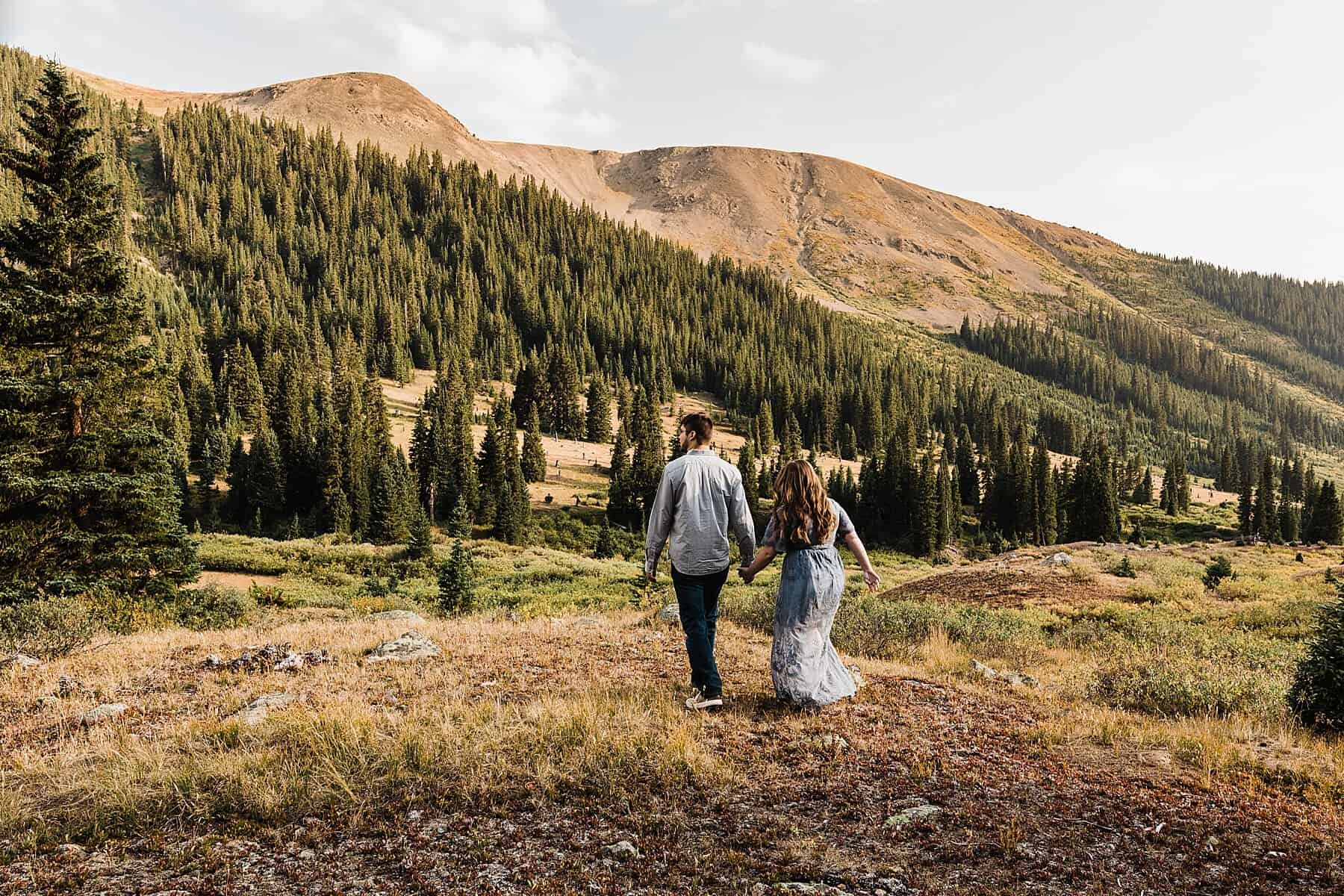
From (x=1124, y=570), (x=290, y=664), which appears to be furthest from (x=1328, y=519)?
(x=290, y=664)

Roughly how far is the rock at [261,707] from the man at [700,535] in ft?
14.6

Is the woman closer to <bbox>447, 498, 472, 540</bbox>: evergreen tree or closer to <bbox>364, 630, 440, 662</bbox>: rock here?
<bbox>364, 630, 440, 662</bbox>: rock

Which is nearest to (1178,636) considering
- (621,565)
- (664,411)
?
(621,565)

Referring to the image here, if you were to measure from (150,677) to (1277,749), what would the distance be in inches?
534

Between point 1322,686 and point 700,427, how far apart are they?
8522mm

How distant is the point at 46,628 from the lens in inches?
477

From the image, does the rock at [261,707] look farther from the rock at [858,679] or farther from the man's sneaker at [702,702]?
the rock at [858,679]

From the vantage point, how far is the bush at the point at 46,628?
11.1 m

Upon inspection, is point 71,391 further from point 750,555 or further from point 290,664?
point 750,555

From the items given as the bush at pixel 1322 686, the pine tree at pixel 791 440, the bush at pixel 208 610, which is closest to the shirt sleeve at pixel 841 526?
the bush at pixel 1322 686

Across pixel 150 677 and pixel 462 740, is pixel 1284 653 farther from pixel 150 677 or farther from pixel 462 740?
pixel 150 677

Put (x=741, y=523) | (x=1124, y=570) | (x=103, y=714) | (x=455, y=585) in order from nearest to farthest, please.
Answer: (x=741, y=523)
(x=103, y=714)
(x=455, y=585)
(x=1124, y=570)

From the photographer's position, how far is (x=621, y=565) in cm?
5347

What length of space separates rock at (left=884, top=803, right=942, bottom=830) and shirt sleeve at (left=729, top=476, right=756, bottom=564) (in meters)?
2.94
